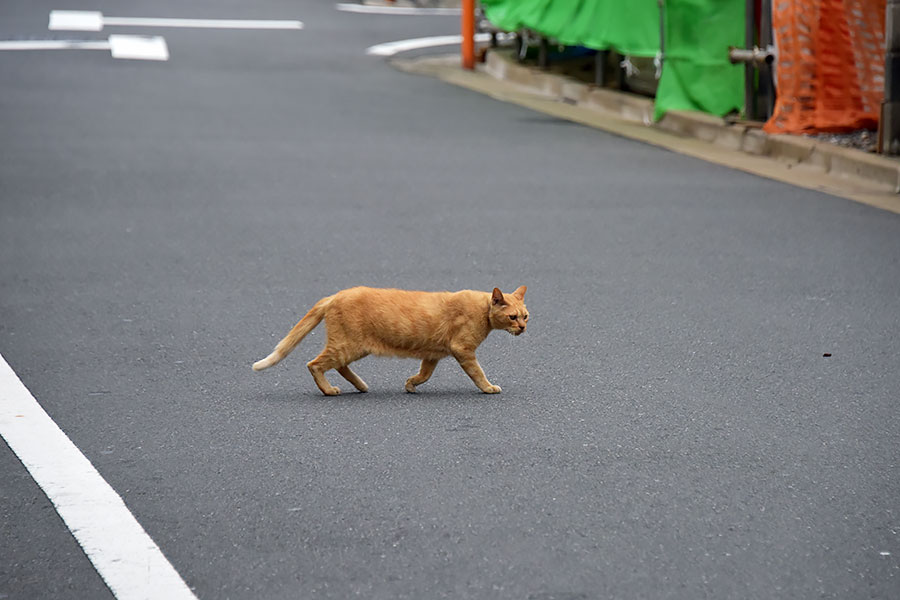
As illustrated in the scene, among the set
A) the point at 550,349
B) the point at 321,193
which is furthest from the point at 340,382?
the point at 321,193

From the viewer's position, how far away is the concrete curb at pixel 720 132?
11.6m

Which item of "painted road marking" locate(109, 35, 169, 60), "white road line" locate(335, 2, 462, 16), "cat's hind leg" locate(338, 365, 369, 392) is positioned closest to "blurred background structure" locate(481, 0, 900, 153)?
"painted road marking" locate(109, 35, 169, 60)

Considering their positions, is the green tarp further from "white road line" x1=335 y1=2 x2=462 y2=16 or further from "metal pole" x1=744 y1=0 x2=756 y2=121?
"white road line" x1=335 y1=2 x2=462 y2=16

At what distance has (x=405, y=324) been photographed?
554 centimetres

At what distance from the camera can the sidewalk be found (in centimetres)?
1150

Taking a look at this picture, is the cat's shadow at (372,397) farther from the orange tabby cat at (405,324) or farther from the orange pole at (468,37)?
the orange pole at (468,37)

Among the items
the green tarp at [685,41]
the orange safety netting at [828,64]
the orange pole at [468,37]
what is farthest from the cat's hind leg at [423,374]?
the orange pole at [468,37]

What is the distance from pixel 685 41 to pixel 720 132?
146 cm

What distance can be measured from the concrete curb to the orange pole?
849 millimetres

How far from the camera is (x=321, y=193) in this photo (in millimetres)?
11164

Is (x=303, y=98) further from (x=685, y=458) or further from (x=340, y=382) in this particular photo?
(x=685, y=458)

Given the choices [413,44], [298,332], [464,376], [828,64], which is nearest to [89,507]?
[298,332]

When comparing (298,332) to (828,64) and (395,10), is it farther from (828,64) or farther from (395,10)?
(395,10)

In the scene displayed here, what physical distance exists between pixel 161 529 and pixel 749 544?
6.37 feet
